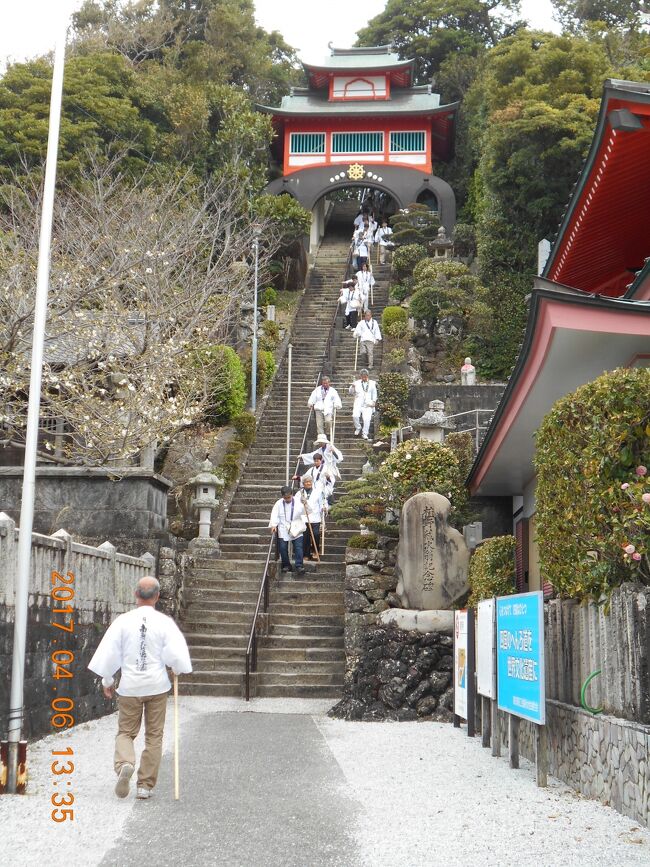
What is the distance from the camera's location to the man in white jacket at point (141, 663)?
606cm

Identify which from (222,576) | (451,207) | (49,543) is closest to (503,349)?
(451,207)

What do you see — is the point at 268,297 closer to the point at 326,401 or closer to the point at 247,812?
the point at 326,401

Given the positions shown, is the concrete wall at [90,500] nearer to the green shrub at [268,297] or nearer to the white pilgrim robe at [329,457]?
the white pilgrim robe at [329,457]

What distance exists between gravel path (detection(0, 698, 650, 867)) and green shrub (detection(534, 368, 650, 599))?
5.09 feet

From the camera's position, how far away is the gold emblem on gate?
3669cm

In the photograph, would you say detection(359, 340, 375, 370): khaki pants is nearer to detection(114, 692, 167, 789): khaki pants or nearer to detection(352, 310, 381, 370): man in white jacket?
detection(352, 310, 381, 370): man in white jacket

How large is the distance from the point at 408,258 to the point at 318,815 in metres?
26.2

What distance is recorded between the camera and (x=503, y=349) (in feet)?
86.7

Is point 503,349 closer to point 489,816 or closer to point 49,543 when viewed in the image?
point 49,543

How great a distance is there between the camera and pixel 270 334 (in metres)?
25.8

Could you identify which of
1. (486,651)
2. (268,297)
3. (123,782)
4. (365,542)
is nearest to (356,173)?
(268,297)

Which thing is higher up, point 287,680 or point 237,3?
point 237,3

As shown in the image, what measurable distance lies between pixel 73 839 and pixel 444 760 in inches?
150
